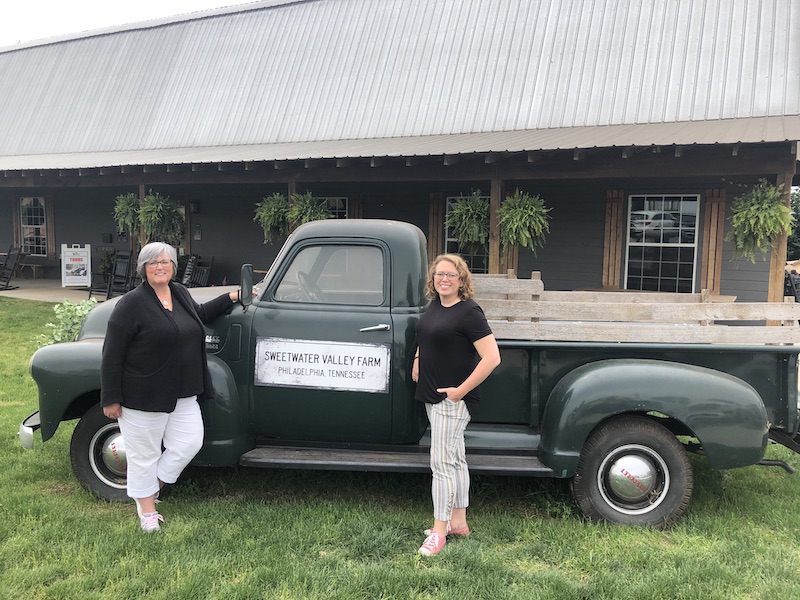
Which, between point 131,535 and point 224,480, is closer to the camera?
point 131,535

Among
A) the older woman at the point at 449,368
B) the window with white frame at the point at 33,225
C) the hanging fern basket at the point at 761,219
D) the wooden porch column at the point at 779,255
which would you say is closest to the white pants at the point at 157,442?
the older woman at the point at 449,368

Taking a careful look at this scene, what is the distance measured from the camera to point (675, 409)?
3506mm

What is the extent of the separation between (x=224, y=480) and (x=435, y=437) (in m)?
1.79

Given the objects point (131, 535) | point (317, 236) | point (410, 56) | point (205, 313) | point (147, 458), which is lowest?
point (131, 535)

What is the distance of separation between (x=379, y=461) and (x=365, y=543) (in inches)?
18.7

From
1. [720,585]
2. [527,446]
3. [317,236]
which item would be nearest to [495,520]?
[527,446]

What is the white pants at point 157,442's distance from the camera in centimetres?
345

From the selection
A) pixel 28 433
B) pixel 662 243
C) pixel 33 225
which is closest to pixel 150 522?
pixel 28 433

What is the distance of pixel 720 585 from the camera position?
119 inches

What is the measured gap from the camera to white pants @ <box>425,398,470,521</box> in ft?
10.9

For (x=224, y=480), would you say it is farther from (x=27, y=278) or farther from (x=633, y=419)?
(x=27, y=278)

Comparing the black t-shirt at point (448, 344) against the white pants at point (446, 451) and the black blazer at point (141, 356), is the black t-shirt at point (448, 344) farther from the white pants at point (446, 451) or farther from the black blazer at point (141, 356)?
the black blazer at point (141, 356)

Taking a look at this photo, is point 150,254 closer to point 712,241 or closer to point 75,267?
point 712,241

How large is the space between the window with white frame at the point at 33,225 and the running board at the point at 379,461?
16.9m
